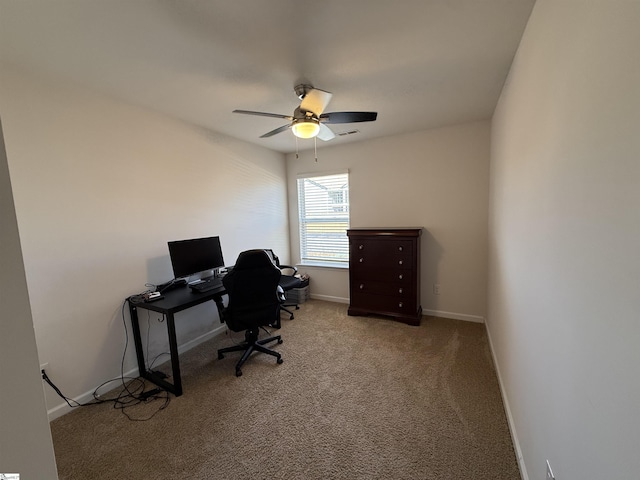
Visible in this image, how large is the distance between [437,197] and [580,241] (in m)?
2.79

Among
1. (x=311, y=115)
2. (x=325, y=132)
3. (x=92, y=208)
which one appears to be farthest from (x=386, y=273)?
(x=92, y=208)

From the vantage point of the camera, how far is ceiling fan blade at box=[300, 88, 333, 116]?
1948 millimetres

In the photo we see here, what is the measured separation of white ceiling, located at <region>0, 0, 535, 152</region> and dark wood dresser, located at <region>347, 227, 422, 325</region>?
1.59 metres

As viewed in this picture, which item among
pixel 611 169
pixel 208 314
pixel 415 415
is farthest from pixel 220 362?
pixel 611 169

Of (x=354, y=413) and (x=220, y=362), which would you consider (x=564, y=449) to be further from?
(x=220, y=362)

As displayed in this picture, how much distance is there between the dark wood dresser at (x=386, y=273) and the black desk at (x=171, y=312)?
186 centimetres

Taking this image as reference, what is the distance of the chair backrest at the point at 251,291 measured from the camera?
2.39 meters

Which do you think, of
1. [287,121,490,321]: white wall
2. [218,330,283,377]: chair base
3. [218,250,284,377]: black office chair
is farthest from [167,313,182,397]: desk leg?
[287,121,490,321]: white wall

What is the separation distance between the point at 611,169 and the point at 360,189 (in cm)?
334

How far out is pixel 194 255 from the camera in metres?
2.81

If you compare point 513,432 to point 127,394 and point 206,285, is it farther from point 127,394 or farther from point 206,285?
point 127,394

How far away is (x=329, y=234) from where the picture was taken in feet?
14.5

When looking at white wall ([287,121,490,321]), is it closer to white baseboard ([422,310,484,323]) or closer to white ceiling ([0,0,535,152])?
white baseboard ([422,310,484,323])

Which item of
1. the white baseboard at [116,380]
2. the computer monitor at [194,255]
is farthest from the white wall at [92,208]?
the computer monitor at [194,255]
